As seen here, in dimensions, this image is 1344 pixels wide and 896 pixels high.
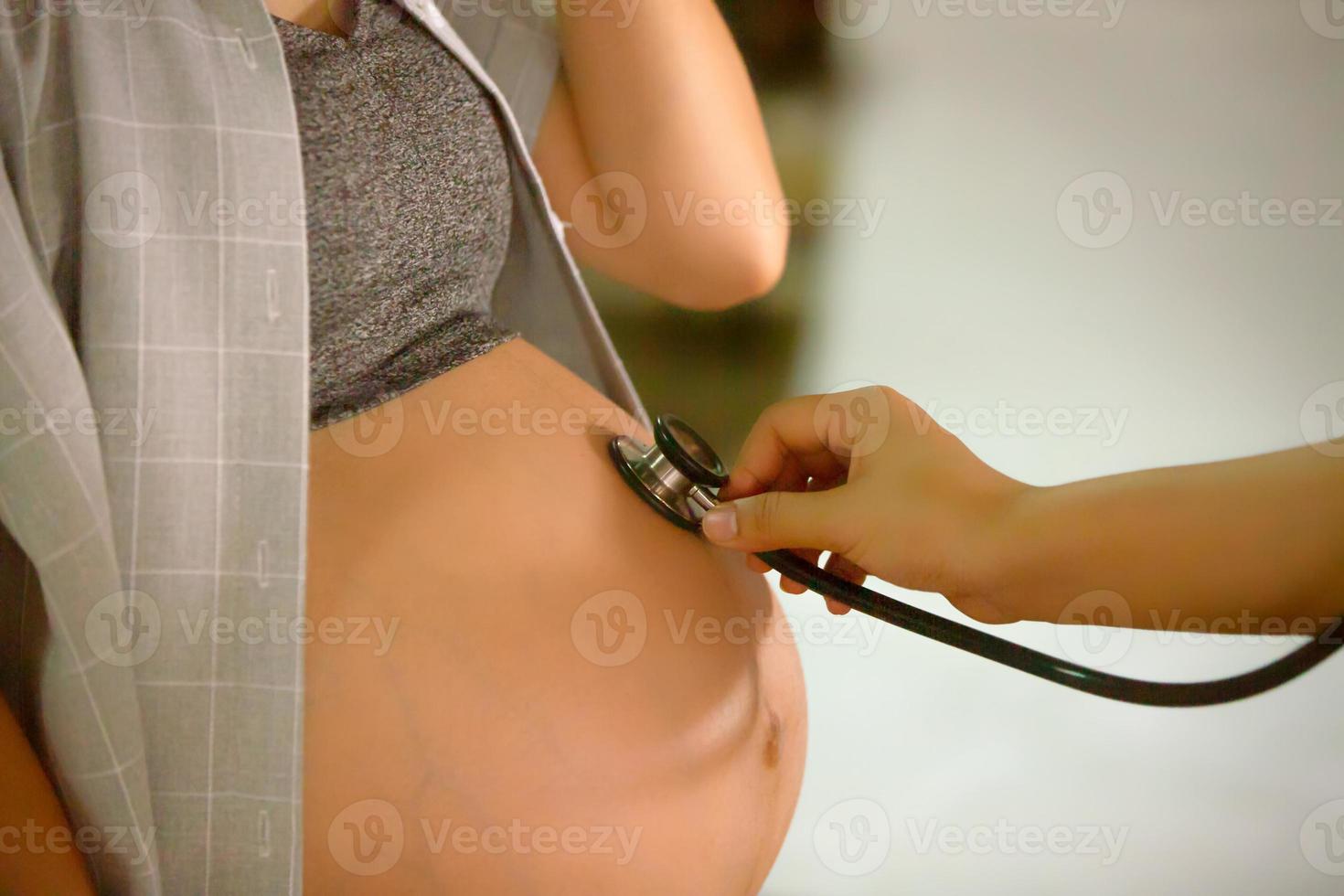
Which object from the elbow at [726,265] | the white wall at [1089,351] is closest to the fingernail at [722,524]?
the elbow at [726,265]

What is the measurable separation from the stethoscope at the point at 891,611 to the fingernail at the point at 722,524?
4cm

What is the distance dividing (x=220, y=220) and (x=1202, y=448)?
95 centimetres

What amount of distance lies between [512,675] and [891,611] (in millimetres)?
215

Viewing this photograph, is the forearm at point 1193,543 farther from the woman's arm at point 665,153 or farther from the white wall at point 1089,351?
the white wall at point 1089,351

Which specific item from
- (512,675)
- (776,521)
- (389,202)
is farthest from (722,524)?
(389,202)

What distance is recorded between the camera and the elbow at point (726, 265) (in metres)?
0.74

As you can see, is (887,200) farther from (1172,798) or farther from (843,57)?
(1172,798)

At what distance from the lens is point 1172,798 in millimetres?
951

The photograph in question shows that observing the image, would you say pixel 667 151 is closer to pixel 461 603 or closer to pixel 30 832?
pixel 461 603

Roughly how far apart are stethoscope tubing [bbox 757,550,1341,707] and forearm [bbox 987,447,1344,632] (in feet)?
0.07

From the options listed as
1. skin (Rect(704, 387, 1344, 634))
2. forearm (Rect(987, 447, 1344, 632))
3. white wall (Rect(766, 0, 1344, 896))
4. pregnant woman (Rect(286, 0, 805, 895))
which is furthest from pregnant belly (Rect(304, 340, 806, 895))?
white wall (Rect(766, 0, 1344, 896))

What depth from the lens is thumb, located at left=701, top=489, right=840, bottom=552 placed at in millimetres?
464

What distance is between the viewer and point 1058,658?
1.50ft

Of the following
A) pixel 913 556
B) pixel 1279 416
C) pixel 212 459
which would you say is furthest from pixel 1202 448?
pixel 212 459
